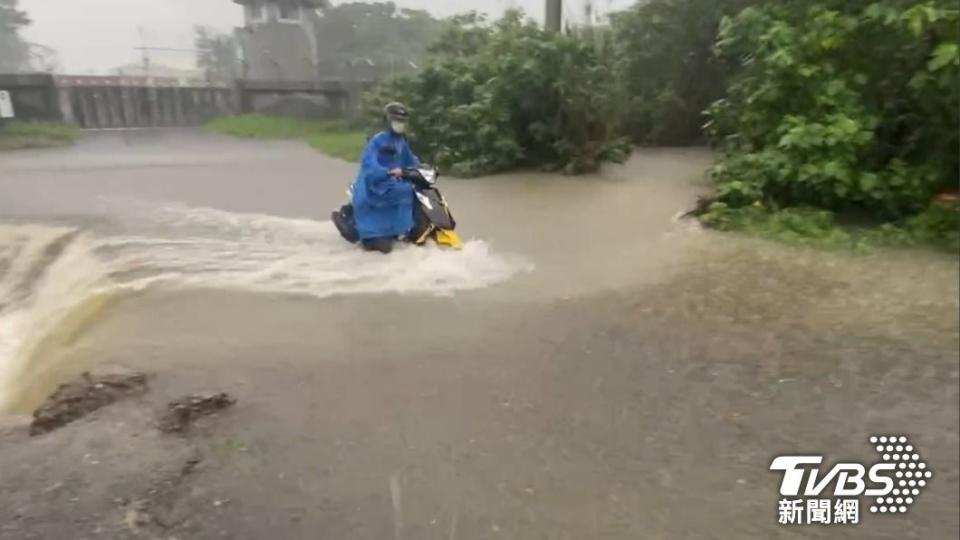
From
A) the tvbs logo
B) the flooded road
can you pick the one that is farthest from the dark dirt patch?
the tvbs logo

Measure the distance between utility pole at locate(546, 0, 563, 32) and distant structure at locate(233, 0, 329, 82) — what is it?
1.17 m

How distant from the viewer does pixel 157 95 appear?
278 centimetres

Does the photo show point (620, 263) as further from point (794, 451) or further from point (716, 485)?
point (794, 451)

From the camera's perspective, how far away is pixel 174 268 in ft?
10.3

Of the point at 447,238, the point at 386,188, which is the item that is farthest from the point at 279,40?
the point at 447,238

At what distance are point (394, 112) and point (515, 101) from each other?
8.35 feet

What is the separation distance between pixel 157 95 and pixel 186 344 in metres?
0.95

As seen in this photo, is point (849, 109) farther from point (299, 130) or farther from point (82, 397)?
point (299, 130)

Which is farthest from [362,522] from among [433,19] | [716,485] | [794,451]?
[433,19]

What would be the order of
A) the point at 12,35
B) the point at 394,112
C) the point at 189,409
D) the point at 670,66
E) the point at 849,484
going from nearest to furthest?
the point at 849,484 → the point at 189,409 → the point at 12,35 → the point at 670,66 → the point at 394,112

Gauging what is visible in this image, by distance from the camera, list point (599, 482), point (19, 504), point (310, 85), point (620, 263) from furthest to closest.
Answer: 1. point (310, 85)
2. point (620, 263)
3. point (19, 504)
4. point (599, 482)

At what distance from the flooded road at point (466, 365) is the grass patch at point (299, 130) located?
0.07 meters

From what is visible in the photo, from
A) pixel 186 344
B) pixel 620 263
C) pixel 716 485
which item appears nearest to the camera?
pixel 716 485

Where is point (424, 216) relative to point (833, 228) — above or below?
below
